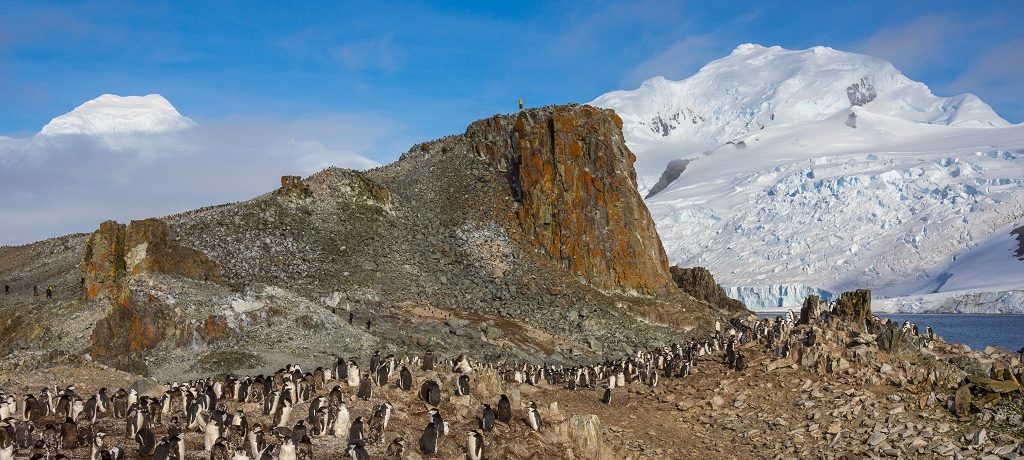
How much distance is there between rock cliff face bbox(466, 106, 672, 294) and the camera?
51.9 m

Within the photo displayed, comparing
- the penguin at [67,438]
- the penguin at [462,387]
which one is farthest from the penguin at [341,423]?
the penguin at [67,438]

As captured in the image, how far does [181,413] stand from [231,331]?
53.5 feet

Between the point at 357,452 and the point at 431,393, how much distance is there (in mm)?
3646

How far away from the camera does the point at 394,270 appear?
151ft

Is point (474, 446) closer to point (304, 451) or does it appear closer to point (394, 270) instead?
point (304, 451)

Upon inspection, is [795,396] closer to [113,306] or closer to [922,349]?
[922,349]

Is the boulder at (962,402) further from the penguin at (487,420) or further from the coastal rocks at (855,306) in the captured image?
the penguin at (487,420)

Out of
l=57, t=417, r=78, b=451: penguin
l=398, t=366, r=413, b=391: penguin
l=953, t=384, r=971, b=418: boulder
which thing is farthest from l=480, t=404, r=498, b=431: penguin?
l=953, t=384, r=971, b=418: boulder

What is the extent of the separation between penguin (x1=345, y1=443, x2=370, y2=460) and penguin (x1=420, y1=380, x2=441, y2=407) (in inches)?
133

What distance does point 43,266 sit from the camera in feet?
162

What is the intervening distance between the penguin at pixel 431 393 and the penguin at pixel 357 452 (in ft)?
11.1

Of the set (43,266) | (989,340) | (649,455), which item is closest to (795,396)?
(649,455)

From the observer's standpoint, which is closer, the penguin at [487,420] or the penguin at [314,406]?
the penguin at [314,406]

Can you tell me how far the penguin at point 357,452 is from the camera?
41.6 feet
